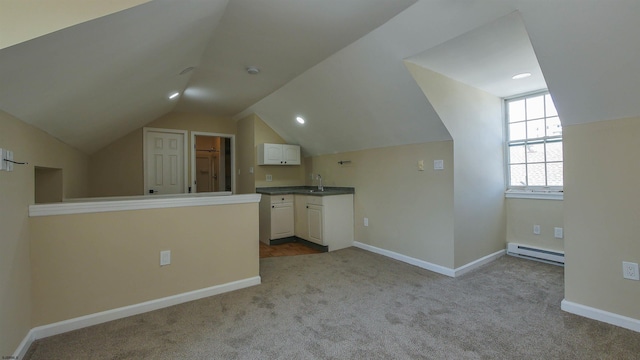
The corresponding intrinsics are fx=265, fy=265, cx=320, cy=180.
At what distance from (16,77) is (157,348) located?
1745 mm

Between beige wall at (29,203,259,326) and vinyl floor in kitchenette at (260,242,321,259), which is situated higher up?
beige wall at (29,203,259,326)

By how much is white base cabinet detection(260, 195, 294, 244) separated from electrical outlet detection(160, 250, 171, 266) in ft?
7.20

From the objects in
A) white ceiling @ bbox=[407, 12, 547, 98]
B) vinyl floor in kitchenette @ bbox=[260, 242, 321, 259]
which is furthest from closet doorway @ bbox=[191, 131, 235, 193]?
white ceiling @ bbox=[407, 12, 547, 98]

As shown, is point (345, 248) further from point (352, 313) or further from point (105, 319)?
point (105, 319)

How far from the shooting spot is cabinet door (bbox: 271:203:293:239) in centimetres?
455

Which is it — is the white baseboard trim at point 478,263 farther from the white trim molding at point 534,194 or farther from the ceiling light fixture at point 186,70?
the ceiling light fixture at point 186,70

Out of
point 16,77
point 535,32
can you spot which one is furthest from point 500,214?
point 16,77

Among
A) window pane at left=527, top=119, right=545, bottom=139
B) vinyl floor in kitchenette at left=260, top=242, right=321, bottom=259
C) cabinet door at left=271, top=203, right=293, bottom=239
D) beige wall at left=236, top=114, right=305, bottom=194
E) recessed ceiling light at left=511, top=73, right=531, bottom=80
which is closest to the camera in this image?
recessed ceiling light at left=511, top=73, right=531, bottom=80

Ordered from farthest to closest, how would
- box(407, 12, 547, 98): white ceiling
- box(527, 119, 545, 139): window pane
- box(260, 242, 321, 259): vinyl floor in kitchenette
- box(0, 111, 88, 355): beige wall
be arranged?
1. box(260, 242, 321, 259): vinyl floor in kitchenette
2. box(527, 119, 545, 139): window pane
3. box(407, 12, 547, 98): white ceiling
4. box(0, 111, 88, 355): beige wall

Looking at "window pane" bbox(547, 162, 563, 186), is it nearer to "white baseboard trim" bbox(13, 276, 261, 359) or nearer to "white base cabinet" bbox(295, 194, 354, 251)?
"white base cabinet" bbox(295, 194, 354, 251)

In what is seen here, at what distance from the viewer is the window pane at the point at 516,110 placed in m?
3.73

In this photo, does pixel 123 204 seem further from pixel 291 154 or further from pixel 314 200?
pixel 291 154

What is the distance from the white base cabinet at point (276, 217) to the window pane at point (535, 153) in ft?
12.0

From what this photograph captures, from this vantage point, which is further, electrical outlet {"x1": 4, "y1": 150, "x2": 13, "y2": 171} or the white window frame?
the white window frame
